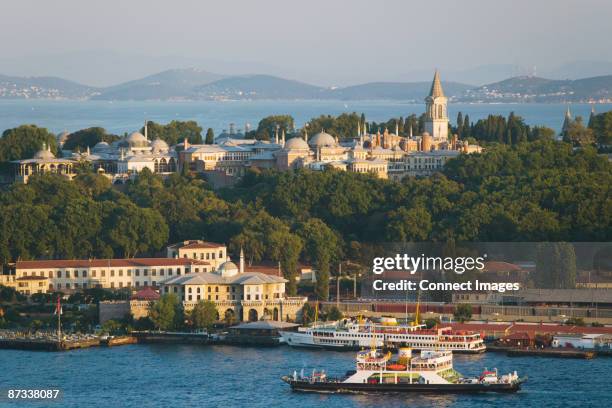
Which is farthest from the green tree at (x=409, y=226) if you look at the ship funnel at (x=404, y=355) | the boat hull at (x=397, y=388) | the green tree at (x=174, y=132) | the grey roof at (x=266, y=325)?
the green tree at (x=174, y=132)

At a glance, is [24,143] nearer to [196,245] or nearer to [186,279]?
[196,245]

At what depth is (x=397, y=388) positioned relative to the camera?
42.1 metres

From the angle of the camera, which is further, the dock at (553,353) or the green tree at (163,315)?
the green tree at (163,315)

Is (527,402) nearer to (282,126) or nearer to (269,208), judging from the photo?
(269,208)

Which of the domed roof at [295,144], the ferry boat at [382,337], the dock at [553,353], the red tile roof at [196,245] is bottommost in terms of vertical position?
the dock at [553,353]

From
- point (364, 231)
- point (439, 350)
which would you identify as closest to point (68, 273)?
point (364, 231)

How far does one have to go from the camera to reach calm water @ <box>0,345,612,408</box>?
4097cm

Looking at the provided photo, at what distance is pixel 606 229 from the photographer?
196 feet

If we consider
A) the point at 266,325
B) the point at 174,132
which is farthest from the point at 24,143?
the point at 266,325

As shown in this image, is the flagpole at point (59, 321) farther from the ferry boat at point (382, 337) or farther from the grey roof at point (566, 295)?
the grey roof at point (566, 295)

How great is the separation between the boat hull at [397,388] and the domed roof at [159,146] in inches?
1456

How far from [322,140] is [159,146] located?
A: 6.54 metres

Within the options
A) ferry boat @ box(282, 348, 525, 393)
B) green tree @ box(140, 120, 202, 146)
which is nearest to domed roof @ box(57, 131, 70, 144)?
green tree @ box(140, 120, 202, 146)

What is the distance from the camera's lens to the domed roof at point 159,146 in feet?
257
